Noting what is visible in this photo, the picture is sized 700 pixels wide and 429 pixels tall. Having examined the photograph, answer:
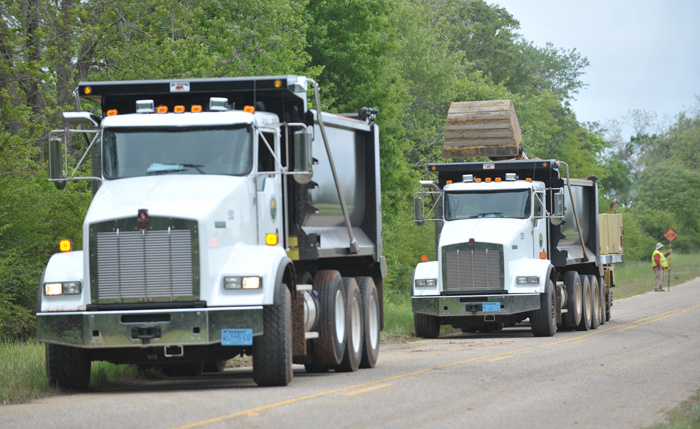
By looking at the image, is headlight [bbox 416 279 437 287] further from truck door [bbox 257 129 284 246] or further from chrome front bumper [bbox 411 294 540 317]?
truck door [bbox 257 129 284 246]

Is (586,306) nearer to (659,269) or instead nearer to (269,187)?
(269,187)

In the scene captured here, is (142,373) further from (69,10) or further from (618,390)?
(69,10)

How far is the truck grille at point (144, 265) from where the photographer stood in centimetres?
1291

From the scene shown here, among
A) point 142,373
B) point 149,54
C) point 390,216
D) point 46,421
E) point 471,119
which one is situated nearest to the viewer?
point 46,421

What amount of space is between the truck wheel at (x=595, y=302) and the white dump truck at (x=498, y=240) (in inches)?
1.5

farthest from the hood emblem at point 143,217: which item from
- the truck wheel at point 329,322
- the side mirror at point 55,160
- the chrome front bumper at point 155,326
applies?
the truck wheel at point 329,322

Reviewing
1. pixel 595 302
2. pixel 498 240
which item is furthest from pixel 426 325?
pixel 595 302

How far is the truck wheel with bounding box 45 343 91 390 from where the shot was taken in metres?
13.6

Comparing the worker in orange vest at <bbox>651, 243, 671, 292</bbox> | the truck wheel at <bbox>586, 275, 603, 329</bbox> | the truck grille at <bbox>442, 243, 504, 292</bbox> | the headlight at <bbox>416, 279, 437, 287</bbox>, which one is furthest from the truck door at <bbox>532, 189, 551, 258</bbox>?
the worker in orange vest at <bbox>651, 243, 671, 292</bbox>

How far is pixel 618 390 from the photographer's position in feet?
43.6

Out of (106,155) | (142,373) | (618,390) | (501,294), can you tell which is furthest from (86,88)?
(501,294)

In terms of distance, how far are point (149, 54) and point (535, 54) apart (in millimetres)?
70040

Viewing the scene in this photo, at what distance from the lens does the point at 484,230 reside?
24.2m

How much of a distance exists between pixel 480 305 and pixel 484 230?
4.99 feet
